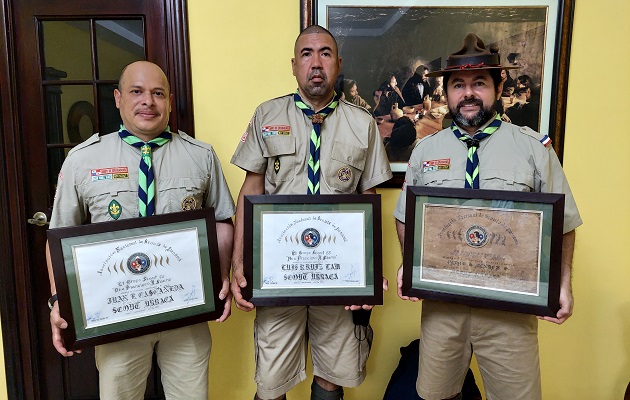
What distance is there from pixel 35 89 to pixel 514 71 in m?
2.39

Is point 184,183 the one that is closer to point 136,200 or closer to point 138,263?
point 136,200

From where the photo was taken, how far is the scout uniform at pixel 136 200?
4.70 ft

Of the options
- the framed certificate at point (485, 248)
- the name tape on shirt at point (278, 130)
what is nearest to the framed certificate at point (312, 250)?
the framed certificate at point (485, 248)

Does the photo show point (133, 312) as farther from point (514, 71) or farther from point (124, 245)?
point (514, 71)

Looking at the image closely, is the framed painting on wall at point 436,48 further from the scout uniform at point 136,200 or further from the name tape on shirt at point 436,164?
the scout uniform at point 136,200

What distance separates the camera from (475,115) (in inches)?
57.2

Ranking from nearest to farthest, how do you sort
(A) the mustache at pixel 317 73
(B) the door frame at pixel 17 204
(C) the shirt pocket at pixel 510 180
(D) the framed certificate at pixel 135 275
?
(D) the framed certificate at pixel 135 275 → (C) the shirt pocket at pixel 510 180 → (A) the mustache at pixel 317 73 → (B) the door frame at pixel 17 204

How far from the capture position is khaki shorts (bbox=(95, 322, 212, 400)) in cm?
146

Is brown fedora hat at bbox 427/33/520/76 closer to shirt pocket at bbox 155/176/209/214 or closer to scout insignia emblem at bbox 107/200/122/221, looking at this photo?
shirt pocket at bbox 155/176/209/214

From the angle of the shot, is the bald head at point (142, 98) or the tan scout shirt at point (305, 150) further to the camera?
the tan scout shirt at point (305, 150)

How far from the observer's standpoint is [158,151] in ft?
4.91

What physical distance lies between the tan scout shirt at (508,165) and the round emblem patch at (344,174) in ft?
0.96

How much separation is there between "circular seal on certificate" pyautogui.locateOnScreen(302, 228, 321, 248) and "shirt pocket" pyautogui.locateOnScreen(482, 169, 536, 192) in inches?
24.9

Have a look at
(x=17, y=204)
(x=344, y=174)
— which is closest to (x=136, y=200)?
(x=344, y=174)
